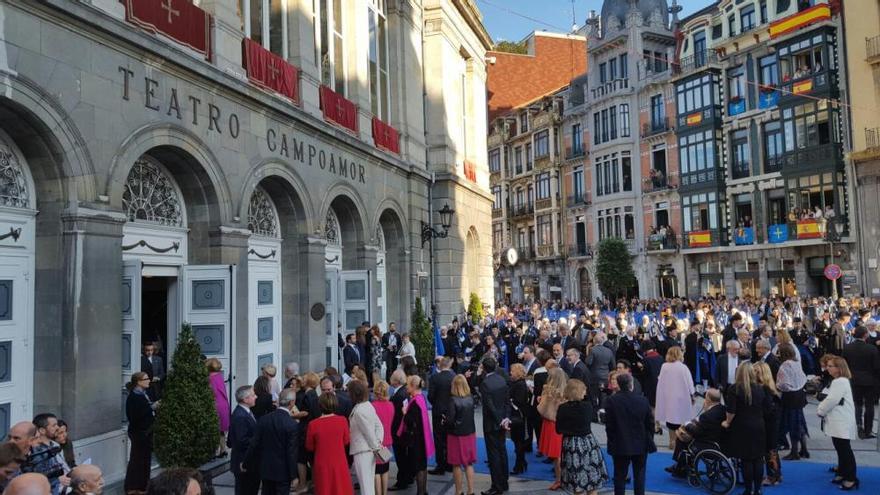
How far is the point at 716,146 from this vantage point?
39.3 meters

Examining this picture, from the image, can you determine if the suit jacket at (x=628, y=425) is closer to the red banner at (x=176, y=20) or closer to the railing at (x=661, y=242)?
the red banner at (x=176, y=20)

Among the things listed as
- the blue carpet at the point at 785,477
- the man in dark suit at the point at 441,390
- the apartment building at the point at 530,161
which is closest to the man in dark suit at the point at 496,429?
the man in dark suit at the point at 441,390

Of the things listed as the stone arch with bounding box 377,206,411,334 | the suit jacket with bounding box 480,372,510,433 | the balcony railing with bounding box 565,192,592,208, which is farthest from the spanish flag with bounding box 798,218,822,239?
the suit jacket with bounding box 480,372,510,433

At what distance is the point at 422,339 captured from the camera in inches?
722

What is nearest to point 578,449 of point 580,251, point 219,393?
point 219,393

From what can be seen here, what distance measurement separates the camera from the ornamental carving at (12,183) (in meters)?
8.12

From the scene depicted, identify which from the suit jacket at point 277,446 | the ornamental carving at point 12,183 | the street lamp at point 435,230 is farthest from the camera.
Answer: the street lamp at point 435,230

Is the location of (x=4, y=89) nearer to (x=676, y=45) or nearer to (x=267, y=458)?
(x=267, y=458)

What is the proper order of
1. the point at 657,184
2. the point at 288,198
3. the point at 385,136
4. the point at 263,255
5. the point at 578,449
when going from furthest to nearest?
1. the point at 657,184
2. the point at 385,136
3. the point at 288,198
4. the point at 263,255
5. the point at 578,449

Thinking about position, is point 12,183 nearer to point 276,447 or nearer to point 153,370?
point 153,370

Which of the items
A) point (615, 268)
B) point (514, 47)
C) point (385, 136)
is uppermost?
point (514, 47)

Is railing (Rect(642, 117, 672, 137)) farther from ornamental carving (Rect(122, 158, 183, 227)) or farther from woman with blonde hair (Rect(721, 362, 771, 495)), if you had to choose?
woman with blonde hair (Rect(721, 362, 771, 495))

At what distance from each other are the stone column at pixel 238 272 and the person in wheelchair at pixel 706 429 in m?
6.89

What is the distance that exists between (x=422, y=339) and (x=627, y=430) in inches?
433
